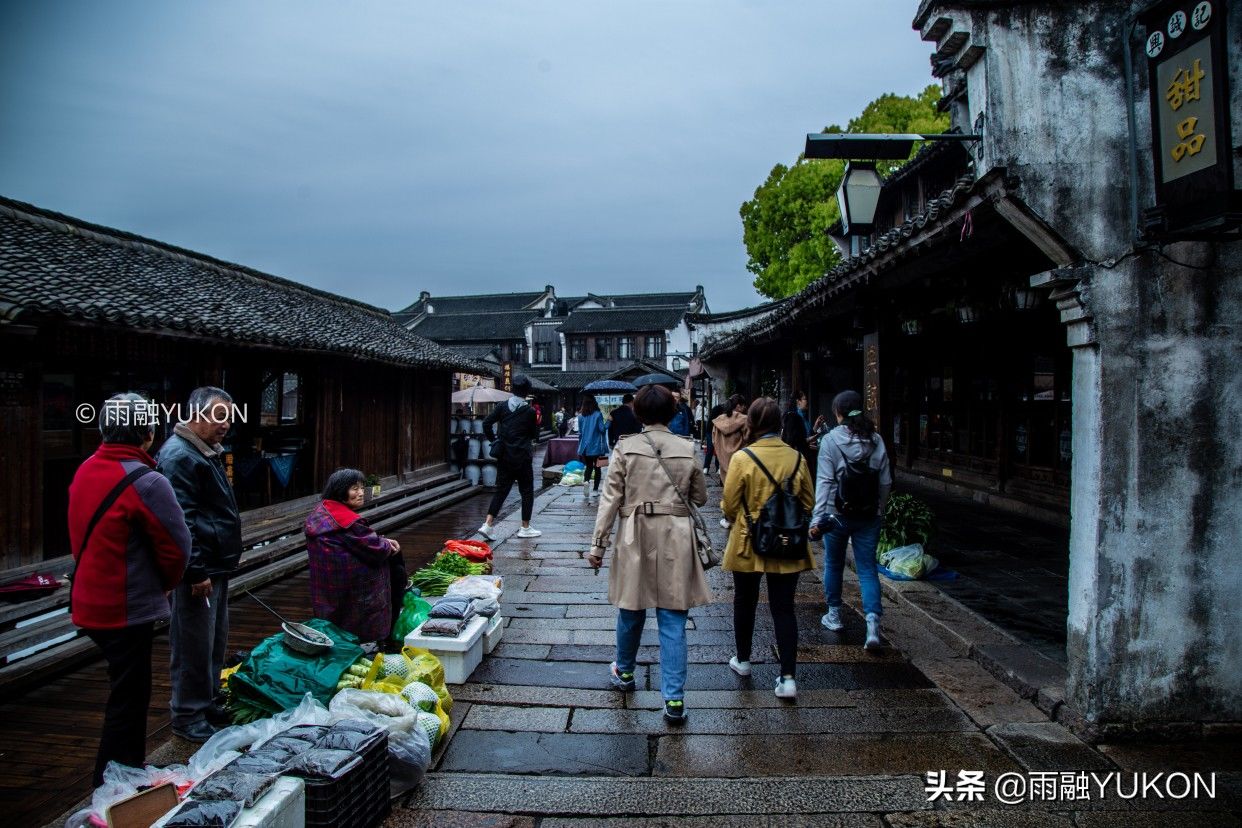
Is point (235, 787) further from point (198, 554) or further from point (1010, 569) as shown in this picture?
point (1010, 569)

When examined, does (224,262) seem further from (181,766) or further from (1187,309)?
(1187,309)

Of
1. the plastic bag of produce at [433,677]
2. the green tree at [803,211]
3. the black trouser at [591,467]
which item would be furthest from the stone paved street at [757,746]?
the green tree at [803,211]

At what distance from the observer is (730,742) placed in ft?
13.0

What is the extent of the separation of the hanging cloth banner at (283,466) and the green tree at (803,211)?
662 inches

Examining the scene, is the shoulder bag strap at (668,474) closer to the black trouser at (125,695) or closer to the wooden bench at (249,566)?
the black trouser at (125,695)

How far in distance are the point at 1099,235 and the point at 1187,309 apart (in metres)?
0.60

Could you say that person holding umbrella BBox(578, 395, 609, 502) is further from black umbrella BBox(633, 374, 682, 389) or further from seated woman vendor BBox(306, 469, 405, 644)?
seated woman vendor BBox(306, 469, 405, 644)

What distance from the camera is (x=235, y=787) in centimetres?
276

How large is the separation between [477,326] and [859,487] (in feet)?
157

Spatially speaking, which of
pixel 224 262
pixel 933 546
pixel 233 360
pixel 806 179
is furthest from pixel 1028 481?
pixel 806 179

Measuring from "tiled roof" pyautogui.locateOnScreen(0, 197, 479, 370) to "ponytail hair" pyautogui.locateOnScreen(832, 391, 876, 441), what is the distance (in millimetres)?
6385

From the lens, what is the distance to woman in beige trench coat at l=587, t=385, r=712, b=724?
164 inches

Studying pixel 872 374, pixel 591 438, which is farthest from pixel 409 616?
pixel 591 438

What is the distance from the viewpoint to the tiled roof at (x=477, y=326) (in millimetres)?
49844
